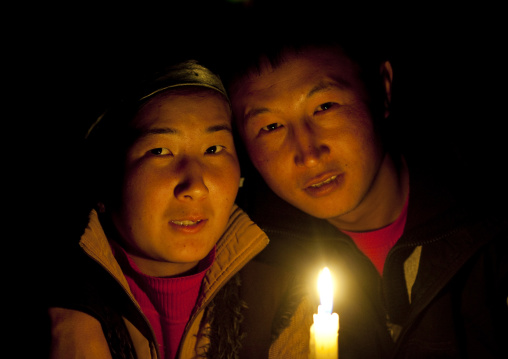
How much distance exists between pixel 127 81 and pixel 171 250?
3.86ft

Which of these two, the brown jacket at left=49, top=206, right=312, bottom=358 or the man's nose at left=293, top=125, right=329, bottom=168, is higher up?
the man's nose at left=293, top=125, right=329, bottom=168

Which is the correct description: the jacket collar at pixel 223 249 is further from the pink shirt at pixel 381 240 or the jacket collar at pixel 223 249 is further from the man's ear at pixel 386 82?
the man's ear at pixel 386 82

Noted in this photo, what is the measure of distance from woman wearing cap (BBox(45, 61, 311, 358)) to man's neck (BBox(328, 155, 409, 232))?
2.73 feet

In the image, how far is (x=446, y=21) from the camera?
3791mm

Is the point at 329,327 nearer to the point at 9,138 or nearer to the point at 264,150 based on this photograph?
the point at 264,150

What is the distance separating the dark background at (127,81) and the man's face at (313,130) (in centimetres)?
48

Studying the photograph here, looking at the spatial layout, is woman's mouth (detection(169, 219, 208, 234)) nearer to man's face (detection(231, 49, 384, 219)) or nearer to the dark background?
man's face (detection(231, 49, 384, 219))

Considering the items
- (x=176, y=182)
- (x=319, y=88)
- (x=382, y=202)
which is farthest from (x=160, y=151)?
(x=382, y=202)

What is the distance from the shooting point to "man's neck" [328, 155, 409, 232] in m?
3.03

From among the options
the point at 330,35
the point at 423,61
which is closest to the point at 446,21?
the point at 423,61

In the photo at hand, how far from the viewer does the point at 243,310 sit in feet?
8.43

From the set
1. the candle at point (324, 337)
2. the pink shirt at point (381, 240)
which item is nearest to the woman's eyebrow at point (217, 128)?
the candle at point (324, 337)

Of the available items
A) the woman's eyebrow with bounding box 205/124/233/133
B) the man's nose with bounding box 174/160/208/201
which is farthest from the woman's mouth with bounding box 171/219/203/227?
the woman's eyebrow with bounding box 205/124/233/133

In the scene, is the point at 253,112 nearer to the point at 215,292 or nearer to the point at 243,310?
the point at 215,292
